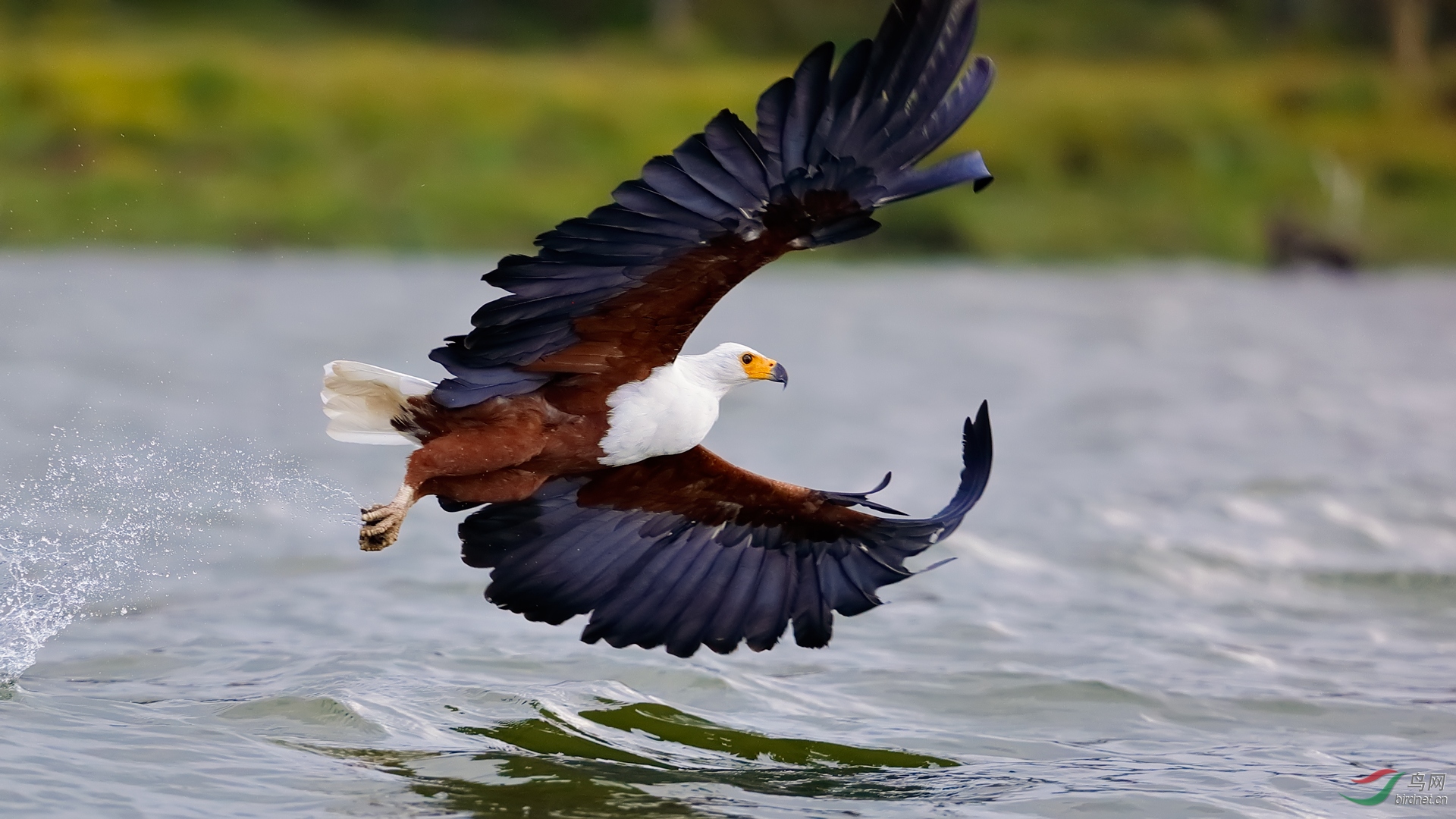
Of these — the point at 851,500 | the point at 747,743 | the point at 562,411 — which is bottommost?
the point at 747,743

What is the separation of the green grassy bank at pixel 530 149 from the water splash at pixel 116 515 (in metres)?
12.3

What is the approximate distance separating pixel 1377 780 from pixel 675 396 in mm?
2864

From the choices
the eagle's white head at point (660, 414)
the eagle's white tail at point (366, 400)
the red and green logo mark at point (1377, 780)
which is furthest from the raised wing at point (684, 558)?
the red and green logo mark at point (1377, 780)

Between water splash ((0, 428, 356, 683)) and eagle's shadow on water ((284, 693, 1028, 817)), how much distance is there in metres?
1.76

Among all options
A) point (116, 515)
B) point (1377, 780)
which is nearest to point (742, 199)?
point (1377, 780)

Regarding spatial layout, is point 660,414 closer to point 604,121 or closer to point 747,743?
point 747,743

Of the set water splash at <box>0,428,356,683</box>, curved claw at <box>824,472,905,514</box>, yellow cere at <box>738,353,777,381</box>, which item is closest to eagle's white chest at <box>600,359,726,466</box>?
yellow cere at <box>738,353,777,381</box>

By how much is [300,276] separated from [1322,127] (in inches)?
884

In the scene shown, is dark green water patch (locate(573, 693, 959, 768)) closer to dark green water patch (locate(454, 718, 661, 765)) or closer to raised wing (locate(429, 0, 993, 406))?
dark green water patch (locate(454, 718, 661, 765))

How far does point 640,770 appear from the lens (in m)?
5.96

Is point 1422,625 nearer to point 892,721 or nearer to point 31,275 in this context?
point 892,721

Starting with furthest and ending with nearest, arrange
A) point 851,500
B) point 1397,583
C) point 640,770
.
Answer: point 1397,583
point 851,500
point 640,770

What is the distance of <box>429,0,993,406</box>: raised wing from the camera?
15.7ft

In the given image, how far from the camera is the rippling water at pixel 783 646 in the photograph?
19.2 ft
